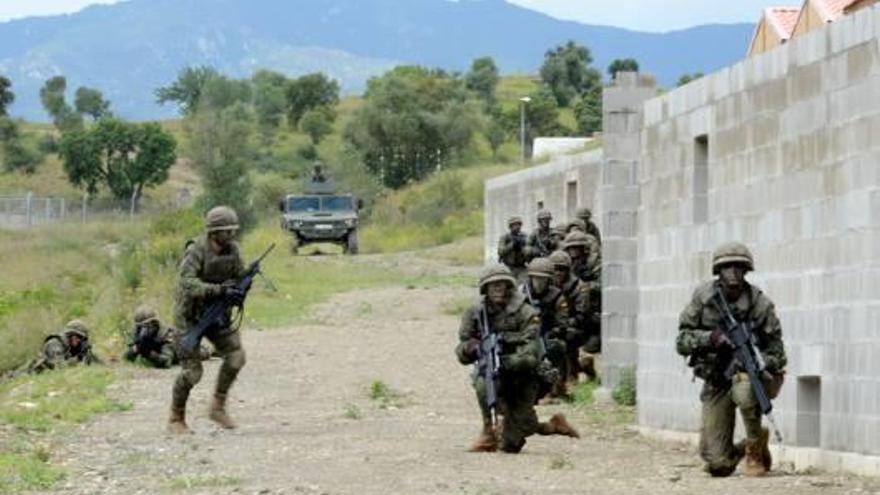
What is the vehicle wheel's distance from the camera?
5859cm

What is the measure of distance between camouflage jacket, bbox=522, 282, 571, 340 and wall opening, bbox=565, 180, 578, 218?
12479 millimetres

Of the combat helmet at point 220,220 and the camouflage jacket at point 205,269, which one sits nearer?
the combat helmet at point 220,220

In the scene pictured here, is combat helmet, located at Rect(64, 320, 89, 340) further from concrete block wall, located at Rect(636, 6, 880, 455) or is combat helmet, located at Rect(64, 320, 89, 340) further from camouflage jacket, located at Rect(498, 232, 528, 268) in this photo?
concrete block wall, located at Rect(636, 6, 880, 455)

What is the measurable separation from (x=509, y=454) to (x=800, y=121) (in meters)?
3.38

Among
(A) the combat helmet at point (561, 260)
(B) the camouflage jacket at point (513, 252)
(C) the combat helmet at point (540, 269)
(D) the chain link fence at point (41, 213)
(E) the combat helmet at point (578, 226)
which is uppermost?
(D) the chain link fence at point (41, 213)

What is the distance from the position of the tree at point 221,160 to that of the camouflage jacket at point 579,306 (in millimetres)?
39458

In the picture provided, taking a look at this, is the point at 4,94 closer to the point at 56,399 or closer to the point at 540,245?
the point at 540,245

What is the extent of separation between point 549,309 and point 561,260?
186cm

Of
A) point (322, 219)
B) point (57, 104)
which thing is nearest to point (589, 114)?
point (57, 104)

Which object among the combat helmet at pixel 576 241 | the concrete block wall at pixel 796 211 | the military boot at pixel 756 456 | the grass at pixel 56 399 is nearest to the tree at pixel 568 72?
the grass at pixel 56 399

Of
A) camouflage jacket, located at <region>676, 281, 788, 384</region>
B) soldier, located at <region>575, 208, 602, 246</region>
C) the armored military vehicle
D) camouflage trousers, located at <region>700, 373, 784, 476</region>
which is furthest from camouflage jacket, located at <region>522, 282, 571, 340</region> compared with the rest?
the armored military vehicle

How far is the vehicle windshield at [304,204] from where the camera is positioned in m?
58.8

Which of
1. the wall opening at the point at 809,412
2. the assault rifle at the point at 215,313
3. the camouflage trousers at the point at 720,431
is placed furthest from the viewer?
the assault rifle at the point at 215,313

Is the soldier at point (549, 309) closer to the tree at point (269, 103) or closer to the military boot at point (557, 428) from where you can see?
the military boot at point (557, 428)
